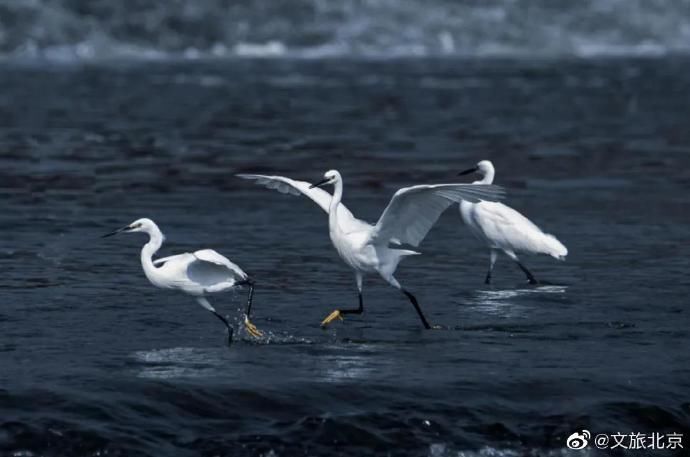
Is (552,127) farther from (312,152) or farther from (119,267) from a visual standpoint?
(119,267)

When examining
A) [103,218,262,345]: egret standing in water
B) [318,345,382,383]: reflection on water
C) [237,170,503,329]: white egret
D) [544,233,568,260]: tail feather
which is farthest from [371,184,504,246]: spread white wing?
[544,233,568,260]: tail feather

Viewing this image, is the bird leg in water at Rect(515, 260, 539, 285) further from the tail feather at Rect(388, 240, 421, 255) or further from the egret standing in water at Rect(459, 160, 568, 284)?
the tail feather at Rect(388, 240, 421, 255)

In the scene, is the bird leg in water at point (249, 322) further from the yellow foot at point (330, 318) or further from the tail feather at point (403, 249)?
the tail feather at point (403, 249)

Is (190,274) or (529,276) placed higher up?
(190,274)

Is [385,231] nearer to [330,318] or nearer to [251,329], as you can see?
[330,318]

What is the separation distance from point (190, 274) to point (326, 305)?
209cm

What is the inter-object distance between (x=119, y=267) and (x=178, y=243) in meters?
2.04

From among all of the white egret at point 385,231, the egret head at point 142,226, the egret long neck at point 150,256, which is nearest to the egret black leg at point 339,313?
the white egret at point 385,231

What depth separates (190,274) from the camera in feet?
43.5

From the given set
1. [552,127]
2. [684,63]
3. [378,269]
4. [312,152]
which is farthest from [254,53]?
[378,269]

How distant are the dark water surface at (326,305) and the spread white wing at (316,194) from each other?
2.84 ft

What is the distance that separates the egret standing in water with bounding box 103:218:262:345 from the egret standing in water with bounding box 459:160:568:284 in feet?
12.4

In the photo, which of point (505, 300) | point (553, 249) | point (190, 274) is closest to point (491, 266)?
point (553, 249)

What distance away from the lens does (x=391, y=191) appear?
24.0 m
